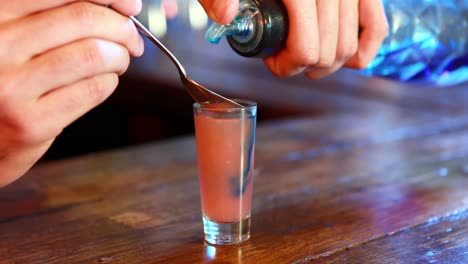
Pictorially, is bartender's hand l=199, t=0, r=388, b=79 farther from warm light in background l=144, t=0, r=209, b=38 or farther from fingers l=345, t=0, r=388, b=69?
warm light in background l=144, t=0, r=209, b=38

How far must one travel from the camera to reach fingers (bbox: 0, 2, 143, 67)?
67 cm

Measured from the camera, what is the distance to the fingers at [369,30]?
37.7 inches

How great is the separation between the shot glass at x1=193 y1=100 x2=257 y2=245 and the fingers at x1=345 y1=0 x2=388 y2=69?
0.27m

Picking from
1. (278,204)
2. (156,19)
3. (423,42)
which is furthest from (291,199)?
(156,19)

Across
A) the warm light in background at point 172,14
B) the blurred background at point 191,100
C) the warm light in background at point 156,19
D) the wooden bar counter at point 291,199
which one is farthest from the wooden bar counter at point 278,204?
the warm light in background at point 156,19

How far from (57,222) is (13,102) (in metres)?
0.33

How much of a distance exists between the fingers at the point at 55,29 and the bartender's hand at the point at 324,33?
15 cm

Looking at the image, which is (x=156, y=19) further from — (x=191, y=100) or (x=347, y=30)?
(x=347, y=30)

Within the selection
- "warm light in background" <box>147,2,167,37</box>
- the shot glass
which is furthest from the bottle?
"warm light in background" <box>147,2,167,37</box>

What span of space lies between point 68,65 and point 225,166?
25 centimetres

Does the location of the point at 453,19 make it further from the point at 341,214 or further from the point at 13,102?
the point at 13,102

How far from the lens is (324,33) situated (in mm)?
897

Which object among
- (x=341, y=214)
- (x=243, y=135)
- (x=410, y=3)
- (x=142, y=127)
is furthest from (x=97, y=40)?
(x=142, y=127)

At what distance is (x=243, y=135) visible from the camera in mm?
810
